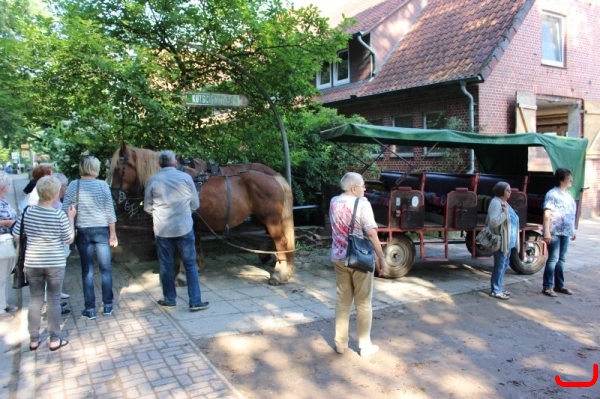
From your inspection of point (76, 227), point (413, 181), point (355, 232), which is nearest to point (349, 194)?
point (355, 232)

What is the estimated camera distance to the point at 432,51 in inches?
605

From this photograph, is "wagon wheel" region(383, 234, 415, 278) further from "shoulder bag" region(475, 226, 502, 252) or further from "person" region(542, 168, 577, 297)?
"person" region(542, 168, 577, 297)

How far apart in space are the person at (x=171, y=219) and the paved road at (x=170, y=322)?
1.01 ft

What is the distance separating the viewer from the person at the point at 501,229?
20.5ft

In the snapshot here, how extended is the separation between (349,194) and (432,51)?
12.7 m

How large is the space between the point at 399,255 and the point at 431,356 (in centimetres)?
298

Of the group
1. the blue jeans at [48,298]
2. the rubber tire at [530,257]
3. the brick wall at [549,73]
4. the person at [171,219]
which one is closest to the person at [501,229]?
the rubber tire at [530,257]

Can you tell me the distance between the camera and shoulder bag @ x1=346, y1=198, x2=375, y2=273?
4.06 meters

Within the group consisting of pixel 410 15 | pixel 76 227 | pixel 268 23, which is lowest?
pixel 76 227

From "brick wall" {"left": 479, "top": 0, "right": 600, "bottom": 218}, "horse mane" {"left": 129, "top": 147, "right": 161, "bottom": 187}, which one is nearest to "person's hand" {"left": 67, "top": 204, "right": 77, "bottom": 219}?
"horse mane" {"left": 129, "top": 147, "right": 161, "bottom": 187}

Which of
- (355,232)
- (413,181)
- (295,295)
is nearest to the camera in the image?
(355,232)

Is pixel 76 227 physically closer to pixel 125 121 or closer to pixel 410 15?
pixel 125 121

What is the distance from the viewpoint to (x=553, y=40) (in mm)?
15500

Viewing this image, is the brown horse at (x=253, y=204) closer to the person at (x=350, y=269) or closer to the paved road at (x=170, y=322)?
the paved road at (x=170, y=322)
